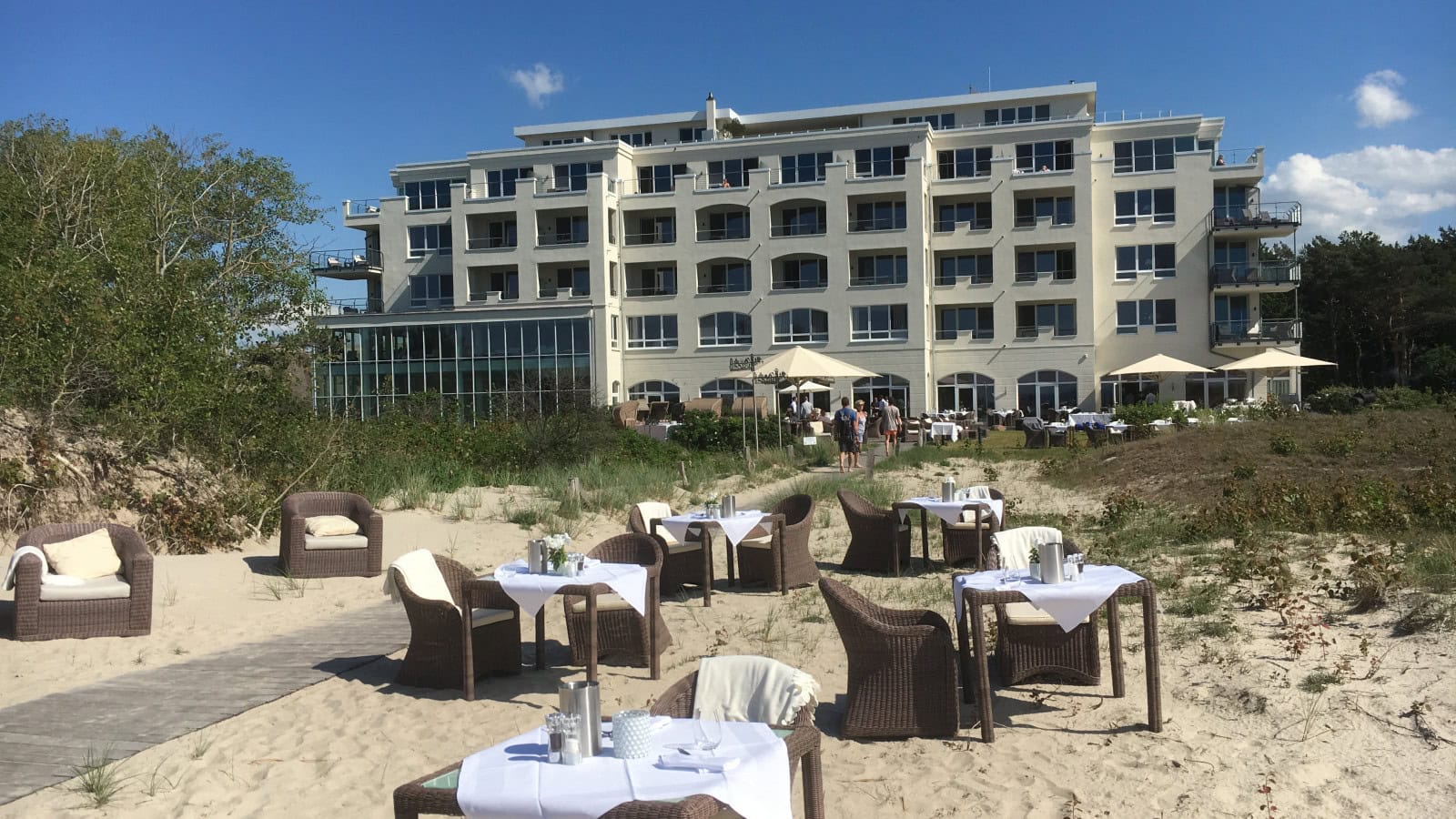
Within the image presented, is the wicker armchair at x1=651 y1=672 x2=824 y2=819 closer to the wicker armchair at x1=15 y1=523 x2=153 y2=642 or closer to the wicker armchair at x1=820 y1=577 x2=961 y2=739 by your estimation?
the wicker armchair at x1=820 y1=577 x2=961 y2=739

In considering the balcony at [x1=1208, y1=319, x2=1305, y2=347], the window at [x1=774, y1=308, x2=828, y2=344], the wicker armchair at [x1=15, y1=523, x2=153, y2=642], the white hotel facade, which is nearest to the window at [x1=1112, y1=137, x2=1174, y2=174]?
the white hotel facade

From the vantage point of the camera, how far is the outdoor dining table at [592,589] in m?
6.91

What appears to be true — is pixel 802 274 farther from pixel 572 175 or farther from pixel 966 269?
pixel 572 175

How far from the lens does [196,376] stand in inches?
520

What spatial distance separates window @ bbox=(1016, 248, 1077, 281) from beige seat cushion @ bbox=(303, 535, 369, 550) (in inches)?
1506

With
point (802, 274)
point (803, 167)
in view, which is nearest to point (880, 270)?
point (802, 274)

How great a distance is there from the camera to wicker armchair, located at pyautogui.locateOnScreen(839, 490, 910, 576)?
10.9 meters

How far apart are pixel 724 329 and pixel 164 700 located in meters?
40.3

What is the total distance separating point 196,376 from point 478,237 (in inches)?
1447

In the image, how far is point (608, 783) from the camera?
3416 mm

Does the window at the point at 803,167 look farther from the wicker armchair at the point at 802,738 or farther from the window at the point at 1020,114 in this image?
the wicker armchair at the point at 802,738

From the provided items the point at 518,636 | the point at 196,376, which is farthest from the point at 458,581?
the point at 196,376

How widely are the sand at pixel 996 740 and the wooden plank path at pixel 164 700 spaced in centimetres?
21

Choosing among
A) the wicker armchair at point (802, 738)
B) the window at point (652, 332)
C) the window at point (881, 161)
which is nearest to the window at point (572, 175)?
the window at point (652, 332)
